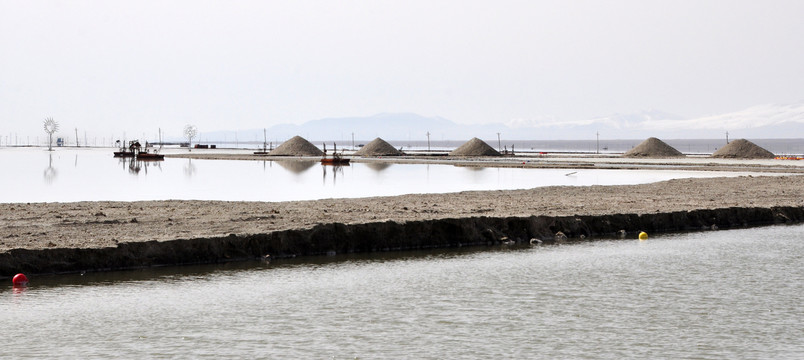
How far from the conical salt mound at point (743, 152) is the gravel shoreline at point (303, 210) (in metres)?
60.9

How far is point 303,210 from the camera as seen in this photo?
29.3 meters

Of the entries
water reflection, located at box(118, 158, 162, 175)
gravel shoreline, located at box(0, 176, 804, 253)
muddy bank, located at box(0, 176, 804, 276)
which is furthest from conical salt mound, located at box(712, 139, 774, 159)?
muddy bank, located at box(0, 176, 804, 276)

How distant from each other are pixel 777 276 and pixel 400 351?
36.6 feet

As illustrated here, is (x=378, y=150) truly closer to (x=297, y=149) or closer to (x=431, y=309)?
(x=297, y=149)

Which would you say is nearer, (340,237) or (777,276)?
(777,276)

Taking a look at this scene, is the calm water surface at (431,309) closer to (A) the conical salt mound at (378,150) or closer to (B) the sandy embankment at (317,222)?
(B) the sandy embankment at (317,222)

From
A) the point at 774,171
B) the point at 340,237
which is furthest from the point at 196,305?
the point at 774,171

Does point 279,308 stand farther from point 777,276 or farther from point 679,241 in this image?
point 679,241

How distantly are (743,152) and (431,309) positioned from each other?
93.2 meters

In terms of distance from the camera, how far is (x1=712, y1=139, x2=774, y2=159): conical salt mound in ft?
327

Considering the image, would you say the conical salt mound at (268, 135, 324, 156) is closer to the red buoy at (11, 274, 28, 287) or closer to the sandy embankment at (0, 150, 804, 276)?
Result: the sandy embankment at (0, 150, 804, 276)

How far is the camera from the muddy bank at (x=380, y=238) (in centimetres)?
2003

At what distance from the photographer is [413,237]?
25.1m

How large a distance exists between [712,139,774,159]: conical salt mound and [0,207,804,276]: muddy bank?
71842 millimetres
